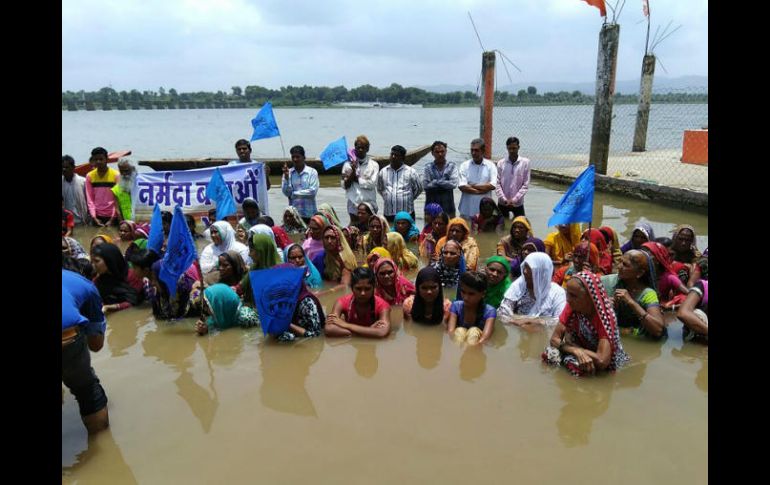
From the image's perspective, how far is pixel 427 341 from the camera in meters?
5.20

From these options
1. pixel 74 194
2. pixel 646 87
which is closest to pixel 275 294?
pixel 74 194

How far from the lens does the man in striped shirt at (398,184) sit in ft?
28.0

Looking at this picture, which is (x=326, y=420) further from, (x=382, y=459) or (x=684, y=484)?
(x=684, y=484)

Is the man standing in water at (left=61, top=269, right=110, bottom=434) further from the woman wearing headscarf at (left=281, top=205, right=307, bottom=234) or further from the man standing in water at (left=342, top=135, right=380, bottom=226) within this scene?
the man standing in water at (left=342, top=135, right=380, bottom=226)

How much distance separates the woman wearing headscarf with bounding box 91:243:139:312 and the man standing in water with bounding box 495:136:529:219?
17.4 ft

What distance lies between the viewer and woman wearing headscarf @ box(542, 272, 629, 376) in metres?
4.15

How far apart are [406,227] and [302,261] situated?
7.84ft

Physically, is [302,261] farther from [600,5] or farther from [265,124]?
[600,5]

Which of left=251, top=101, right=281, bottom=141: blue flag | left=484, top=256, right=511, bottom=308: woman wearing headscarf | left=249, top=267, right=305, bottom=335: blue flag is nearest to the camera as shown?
left=249, top=267, right=305, bottom=335: blue flag

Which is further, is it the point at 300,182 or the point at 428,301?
the point at 300,182

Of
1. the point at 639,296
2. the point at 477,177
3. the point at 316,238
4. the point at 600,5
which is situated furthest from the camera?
the point at 600,5

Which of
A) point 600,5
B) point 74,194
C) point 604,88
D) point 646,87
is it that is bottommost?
point 74,194

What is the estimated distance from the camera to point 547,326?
535 centimetres

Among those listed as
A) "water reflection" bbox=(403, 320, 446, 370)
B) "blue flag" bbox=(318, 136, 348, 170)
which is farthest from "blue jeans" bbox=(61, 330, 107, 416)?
"blue flag" bbox=(318, 136, 348, 170)
